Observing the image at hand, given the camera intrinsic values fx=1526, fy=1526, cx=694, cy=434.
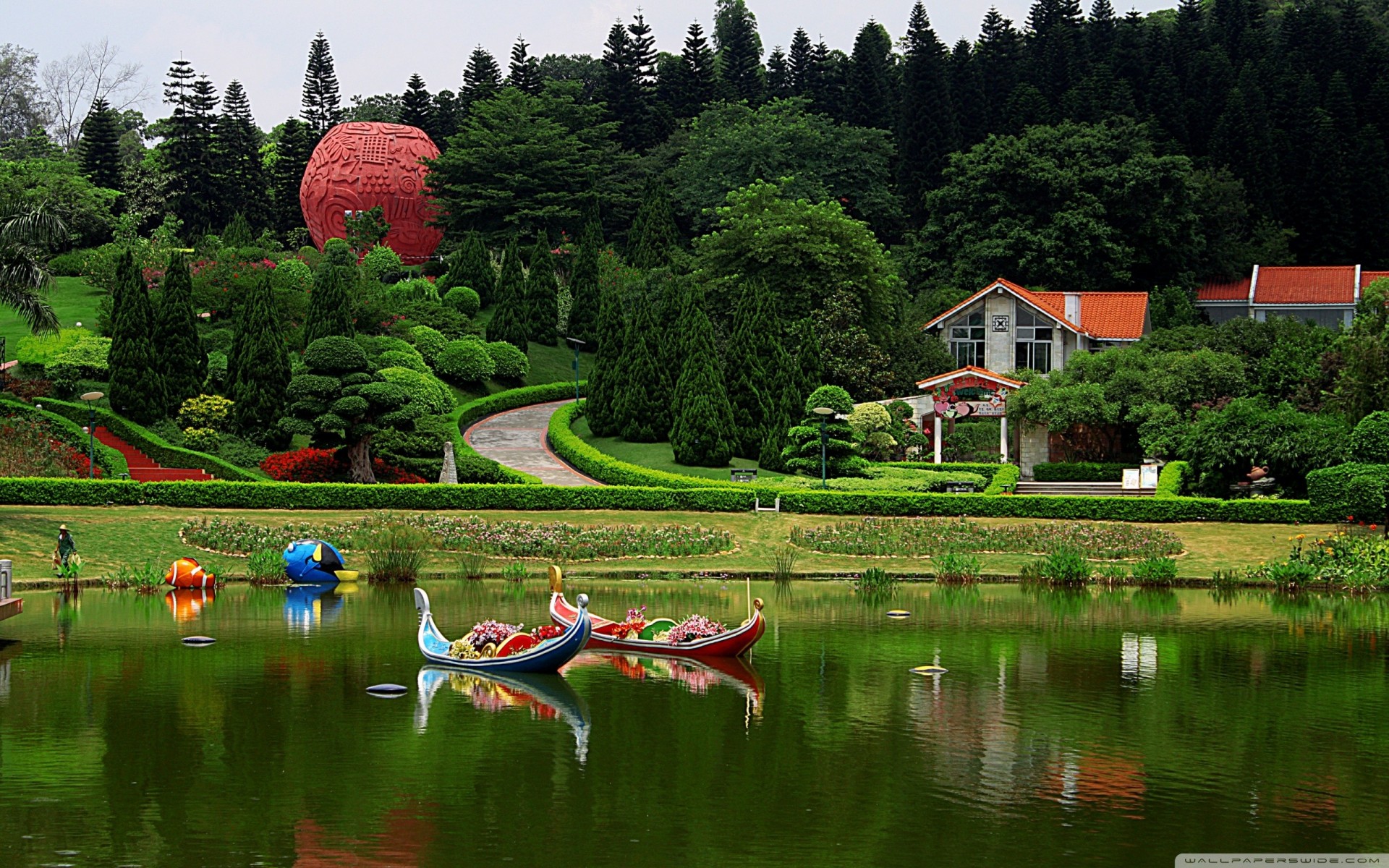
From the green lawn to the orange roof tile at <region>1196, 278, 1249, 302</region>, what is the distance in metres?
55.1

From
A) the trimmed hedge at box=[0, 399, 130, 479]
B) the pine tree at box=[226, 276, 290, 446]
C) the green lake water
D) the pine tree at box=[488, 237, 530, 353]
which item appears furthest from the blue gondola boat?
the pine tree at box=[488, 237, 530, 353]

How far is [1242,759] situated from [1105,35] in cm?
8849

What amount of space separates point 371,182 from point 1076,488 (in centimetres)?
4547

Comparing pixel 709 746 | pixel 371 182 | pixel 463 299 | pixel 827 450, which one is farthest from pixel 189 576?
pixel 371 182

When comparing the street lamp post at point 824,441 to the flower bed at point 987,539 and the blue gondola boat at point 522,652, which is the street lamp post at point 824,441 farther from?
the blue gondola boat at point 522,652

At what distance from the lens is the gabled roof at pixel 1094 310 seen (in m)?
64.2

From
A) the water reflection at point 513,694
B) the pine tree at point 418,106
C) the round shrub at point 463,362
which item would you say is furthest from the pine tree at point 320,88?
the water reflection at point 513,694

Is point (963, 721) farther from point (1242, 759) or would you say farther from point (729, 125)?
point (729, 125)

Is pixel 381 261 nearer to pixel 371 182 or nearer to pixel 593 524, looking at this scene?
pixel 371 182

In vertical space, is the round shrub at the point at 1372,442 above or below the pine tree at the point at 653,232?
below

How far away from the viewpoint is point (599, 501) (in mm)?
41031

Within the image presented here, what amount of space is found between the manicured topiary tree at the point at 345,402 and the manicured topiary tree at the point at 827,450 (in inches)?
467

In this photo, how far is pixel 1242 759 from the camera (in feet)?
59.5

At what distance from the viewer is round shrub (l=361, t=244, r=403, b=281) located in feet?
249
